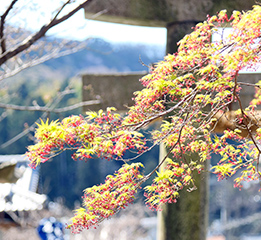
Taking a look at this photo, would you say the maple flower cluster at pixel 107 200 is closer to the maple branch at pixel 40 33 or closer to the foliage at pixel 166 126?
the foliage at pixel 166 126

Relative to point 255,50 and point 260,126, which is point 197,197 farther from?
point 255,50

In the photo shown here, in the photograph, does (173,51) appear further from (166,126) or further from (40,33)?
(40,33)

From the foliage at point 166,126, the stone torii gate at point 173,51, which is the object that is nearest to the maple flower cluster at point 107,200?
the foliage at point 166,126

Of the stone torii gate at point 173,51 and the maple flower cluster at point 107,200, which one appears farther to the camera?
the stone torii gate at point 173,51

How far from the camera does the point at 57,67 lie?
21984mm

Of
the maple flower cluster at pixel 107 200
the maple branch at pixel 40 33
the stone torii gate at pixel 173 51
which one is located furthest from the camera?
the stone torii gate at pixel 173 51

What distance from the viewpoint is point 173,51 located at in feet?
10.2

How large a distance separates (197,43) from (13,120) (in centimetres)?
1504

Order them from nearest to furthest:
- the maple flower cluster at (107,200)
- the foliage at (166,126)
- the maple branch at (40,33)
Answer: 1. the foliage at (166,126)
2. the maple flower cluster at (107,200)
3. the maple branch at (40,33)

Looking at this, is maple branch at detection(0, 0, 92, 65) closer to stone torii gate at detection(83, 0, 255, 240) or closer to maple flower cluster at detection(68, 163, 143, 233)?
stone torii gate at detection(83, 0, 255, 240)

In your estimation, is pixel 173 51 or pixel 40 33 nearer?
pixel 40 33

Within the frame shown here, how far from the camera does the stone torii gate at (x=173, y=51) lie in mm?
3104

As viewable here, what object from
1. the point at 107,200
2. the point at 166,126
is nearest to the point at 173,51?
the point at 166,126

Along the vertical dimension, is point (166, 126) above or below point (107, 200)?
above
